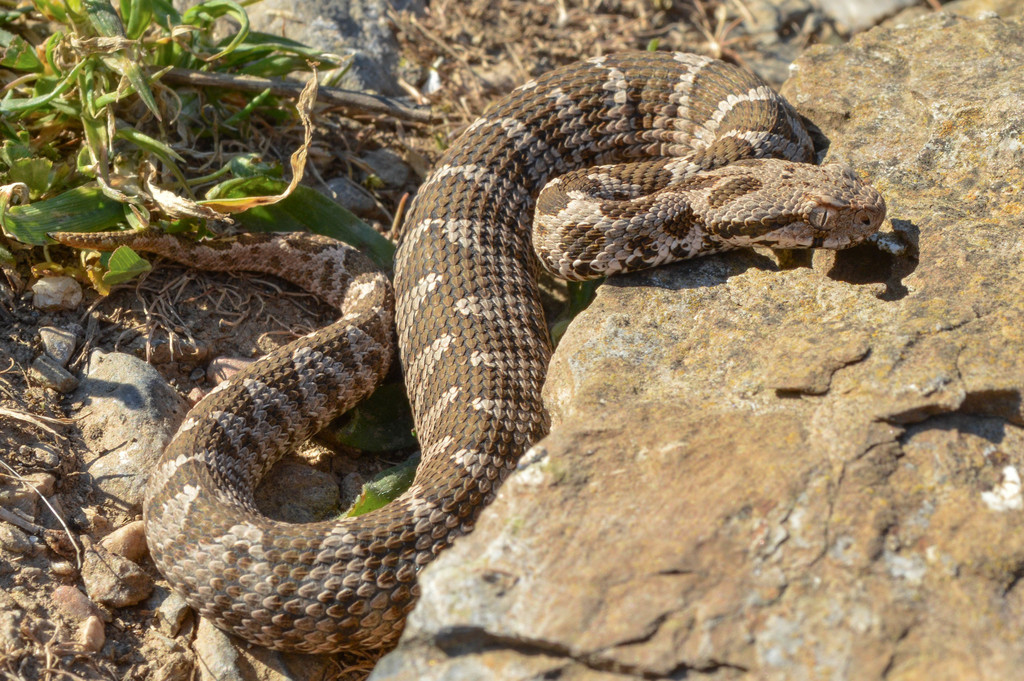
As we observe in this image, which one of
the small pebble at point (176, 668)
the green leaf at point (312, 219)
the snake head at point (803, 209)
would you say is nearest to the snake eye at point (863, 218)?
the snake head at point (803, 209)

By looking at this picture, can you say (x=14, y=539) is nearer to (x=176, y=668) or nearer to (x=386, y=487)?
(x=176, y=668)

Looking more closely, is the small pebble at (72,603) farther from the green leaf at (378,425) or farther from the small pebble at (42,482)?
the green leaf at (378,425)

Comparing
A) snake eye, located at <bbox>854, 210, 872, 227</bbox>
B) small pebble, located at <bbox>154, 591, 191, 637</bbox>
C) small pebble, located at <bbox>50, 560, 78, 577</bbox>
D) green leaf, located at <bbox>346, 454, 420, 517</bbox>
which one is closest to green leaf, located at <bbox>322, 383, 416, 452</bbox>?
green leaf, located at <bbox>346, 454, 420, 517</bbox>

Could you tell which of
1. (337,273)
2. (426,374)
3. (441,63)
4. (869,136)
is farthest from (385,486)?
(441,63)

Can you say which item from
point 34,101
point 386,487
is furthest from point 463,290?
point 34,101

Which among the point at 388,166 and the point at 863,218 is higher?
the point at 863,218

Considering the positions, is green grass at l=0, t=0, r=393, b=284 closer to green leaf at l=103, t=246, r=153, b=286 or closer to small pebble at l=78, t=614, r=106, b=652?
green leaf at l=103, t=246, r=153, b=286

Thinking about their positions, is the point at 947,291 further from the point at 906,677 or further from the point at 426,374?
the point at 426,374
